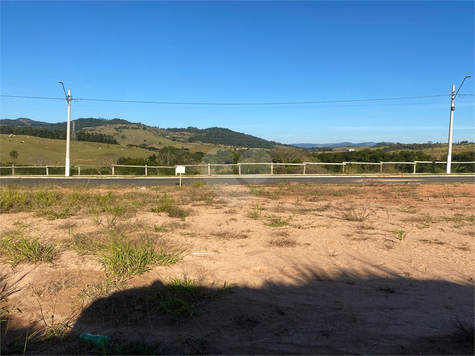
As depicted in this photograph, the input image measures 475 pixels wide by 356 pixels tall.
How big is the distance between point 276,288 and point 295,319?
2.70 ft

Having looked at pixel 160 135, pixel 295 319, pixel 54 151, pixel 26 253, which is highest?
pixel 160 135

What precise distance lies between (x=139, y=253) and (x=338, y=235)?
4.08 m

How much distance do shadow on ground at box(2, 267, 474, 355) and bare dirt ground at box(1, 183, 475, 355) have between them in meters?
0.01

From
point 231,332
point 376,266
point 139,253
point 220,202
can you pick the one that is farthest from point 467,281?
point 220,202

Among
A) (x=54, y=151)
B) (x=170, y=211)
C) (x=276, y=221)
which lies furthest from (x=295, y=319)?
(x=54, y=151)

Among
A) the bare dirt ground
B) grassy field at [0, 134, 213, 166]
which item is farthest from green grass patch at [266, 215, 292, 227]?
grassy field at [0, 134, 213, 166]

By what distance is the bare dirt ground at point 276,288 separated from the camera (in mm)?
3480

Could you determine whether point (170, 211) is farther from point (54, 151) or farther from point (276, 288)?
point (54, 151)

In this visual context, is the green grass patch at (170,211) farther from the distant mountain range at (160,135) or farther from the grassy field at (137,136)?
the grassy field at (137,136)

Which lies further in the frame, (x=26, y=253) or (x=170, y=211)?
(x=170, y=211)

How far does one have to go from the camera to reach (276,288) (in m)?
4.68

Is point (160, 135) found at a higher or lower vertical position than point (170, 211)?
higher

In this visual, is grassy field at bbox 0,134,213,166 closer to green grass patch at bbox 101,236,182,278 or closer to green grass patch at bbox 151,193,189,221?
green grass patch at bbox 151,193,189,221

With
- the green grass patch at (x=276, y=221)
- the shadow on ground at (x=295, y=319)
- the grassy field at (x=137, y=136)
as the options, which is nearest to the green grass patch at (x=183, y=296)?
the shadow on ground at (x=295, y=319)
